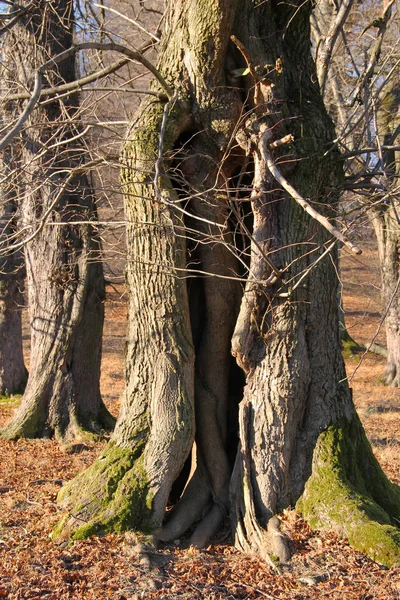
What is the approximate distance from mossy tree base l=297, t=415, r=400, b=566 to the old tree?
0.06 ft

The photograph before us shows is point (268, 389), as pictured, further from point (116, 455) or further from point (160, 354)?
point (116, 455)

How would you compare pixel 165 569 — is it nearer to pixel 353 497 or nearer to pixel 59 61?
pixel 353 497

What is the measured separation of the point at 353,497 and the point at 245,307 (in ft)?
6.01

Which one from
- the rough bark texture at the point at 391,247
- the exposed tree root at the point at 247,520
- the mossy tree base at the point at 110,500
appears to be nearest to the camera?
the exposed tree root at the point at 247,520

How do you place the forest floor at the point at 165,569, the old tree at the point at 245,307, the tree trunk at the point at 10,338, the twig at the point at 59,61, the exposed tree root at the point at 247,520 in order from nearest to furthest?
the twig at the point at 59,61 < the forest floor at the point at 165,569 < the exposed tree root at the point at 247,520 < the old tree at the point at 245,307 < the tree trunk at the point at 10,338

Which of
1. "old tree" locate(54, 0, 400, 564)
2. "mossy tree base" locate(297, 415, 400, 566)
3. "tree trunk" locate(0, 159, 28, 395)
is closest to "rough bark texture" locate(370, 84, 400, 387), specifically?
"tree trunk" locate(0, 159, 28, 395)

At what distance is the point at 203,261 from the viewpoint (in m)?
6.25

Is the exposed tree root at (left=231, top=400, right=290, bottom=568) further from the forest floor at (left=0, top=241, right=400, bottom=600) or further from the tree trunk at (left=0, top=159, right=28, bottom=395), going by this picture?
the tree trunk at (left=0, top=159, right=28, bottom=395)

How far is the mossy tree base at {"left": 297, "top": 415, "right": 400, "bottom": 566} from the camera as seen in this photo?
16.4ft

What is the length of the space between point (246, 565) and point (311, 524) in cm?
64

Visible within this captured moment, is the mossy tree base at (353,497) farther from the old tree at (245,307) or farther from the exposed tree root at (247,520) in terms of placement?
the exposed tree root at (247,520)

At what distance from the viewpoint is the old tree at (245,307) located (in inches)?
217

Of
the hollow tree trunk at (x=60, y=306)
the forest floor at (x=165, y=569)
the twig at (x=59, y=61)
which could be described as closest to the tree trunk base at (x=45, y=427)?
the hollow tree trunk at (x=60, y=306)

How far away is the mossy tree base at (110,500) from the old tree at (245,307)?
0.04 ft
